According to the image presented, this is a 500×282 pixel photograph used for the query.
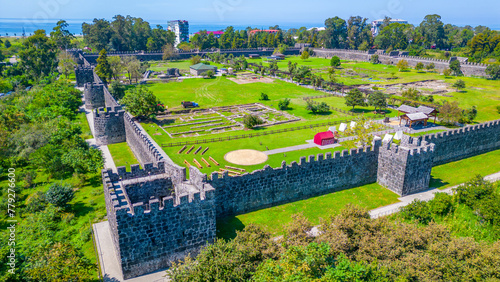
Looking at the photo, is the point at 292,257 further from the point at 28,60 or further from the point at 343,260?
the point at 28,60

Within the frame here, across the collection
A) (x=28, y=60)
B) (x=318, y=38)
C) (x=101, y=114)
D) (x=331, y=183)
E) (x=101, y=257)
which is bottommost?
(x=101, y=257)

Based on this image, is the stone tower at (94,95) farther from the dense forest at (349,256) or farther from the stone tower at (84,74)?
the dense forest at (349,256)

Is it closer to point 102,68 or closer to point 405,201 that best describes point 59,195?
point 405,201

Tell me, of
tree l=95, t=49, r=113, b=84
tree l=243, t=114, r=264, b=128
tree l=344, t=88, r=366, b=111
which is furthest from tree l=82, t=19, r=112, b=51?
tree l=344, t=88, r=366, b=111

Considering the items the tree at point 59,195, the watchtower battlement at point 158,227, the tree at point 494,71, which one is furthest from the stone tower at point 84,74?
the tree at point 494,71

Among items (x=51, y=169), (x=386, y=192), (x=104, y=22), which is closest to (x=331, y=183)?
(x=386, y=192)

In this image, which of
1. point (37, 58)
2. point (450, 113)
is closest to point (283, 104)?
point (450, 113)
